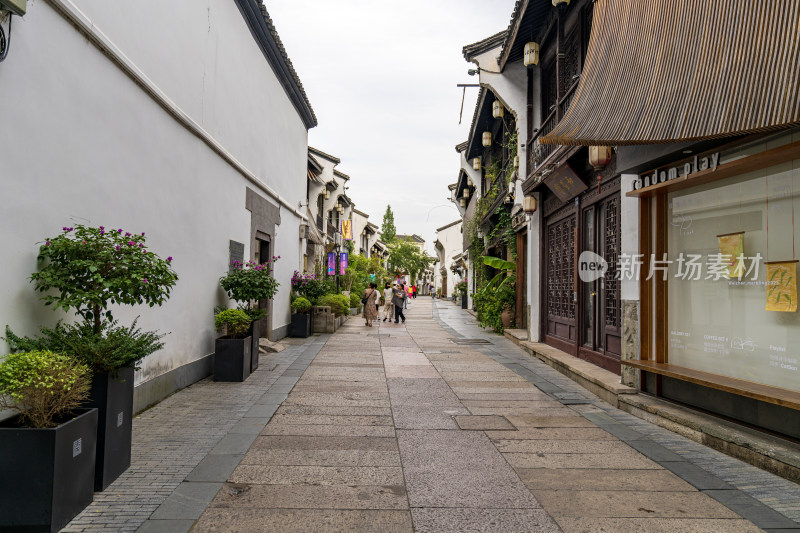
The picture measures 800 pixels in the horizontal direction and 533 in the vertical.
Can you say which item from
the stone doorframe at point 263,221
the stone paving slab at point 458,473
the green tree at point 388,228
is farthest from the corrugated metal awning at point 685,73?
the green tree at point 388,228

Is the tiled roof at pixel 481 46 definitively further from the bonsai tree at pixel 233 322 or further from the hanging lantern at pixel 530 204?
the bonsai tree at pixel 233 322

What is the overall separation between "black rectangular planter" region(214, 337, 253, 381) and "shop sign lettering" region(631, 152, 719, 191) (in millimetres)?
6167

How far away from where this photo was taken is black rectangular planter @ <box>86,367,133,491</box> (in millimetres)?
4016

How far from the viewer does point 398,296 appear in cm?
2144

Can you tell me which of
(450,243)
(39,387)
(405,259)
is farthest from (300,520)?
(405,259)

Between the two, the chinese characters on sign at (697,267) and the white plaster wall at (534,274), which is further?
the white plaster wall at (534,274)

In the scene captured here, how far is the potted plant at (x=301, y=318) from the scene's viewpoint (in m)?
14.9

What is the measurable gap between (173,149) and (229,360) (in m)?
3.22

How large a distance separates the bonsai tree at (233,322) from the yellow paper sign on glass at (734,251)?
261 inches

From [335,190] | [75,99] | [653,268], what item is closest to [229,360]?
[75,99]

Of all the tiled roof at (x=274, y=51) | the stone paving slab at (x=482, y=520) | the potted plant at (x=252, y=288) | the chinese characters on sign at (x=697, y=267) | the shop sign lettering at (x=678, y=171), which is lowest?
the stone paving slab at (x=482, y=520)

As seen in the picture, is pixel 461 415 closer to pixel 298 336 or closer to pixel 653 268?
pixel 653 268

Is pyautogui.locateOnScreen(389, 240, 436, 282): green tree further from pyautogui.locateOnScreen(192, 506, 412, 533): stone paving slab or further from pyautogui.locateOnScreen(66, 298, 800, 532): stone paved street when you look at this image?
pyautogui.locateOnScreen(192, 506, 412, 533): stone paving slab

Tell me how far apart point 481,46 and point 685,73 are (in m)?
8.71
